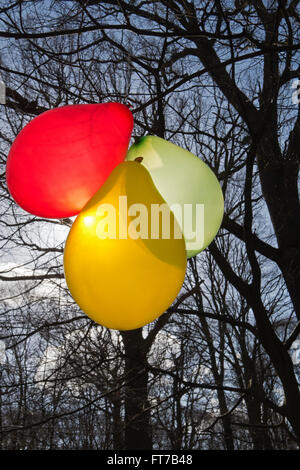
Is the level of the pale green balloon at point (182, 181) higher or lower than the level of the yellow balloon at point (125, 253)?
higher

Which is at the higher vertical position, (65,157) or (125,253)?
(65,157)

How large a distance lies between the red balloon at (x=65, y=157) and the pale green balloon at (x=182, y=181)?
0.45 ft

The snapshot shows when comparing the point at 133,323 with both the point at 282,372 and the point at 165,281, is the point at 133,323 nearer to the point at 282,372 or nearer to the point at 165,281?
the point at 165,281

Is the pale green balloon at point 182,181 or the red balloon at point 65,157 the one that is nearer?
the red balloon at point 65,157

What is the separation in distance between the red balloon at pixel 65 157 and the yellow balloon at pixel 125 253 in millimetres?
52

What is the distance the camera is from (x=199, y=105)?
395 centimetres

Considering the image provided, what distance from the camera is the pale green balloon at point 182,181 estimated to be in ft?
4.36

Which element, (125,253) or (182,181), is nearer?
(125,253)

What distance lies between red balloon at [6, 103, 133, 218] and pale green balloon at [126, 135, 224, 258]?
14 cm

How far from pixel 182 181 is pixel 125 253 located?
38cm

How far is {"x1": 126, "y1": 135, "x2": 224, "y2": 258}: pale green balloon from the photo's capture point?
133cm

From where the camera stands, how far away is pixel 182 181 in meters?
1.33

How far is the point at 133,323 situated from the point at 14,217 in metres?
3.62
